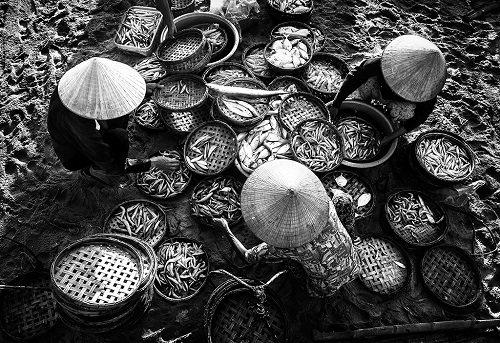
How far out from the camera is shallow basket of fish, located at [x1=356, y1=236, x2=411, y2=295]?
14.5 feet

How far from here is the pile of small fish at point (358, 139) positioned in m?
5.12

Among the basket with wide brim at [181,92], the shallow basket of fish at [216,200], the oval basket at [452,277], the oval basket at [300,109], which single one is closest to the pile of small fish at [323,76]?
the oval basket at [300,109]

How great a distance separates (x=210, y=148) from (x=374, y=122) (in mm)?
2130

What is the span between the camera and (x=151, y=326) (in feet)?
13.8

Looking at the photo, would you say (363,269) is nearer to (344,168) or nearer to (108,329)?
(344,168)

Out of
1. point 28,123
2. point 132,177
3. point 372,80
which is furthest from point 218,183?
point 28,123

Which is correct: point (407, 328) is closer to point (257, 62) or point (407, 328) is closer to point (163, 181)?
point (163, 181)

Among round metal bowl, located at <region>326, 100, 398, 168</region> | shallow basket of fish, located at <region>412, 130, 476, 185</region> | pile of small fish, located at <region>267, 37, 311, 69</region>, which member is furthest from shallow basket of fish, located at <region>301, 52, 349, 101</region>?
shallow basket of fish, located at <region>412, 130, 476, 185</region>

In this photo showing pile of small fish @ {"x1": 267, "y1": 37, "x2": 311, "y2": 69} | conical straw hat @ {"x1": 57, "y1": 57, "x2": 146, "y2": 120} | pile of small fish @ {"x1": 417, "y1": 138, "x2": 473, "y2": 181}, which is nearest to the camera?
conical straw hat @ {"x1": 57, "y1": 57, "x2": 146, "y2": 120}

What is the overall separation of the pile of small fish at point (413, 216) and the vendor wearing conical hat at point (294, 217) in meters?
1.50

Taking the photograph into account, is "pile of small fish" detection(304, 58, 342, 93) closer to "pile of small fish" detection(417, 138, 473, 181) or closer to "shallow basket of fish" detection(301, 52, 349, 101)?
"shallow basket of fish" detection(301, 52, 349, 101)

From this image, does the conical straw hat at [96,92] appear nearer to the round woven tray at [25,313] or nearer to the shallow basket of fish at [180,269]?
the shallow basket of fish at [180,269]

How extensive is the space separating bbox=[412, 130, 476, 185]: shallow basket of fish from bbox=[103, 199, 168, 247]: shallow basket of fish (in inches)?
A: 122

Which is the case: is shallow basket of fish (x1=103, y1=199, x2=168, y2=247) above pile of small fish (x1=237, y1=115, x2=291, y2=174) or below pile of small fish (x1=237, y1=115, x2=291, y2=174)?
below
